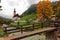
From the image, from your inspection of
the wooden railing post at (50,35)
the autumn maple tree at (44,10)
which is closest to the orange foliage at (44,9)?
the autumn maple tree at (44,10)

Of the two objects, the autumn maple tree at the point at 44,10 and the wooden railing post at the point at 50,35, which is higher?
the autumn maple tree at the point at 44,10

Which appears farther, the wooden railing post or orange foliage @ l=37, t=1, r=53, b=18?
orange foliage @ l=37, t=1, r=53, b=18

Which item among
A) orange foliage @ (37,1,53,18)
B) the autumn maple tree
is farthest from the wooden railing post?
orange foliage @ (37,1,53,18)

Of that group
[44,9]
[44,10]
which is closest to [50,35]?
[44,10]

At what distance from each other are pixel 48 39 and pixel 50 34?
0.36 metres

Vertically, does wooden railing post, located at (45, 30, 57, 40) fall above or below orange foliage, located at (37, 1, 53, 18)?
below

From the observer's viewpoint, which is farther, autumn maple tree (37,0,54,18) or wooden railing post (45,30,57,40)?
autumn maple tree (37,0,54,18)

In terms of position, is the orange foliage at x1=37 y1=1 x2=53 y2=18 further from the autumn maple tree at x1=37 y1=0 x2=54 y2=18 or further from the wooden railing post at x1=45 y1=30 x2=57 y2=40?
the wooden railing post at x1=45 y1=30 x2=57 y2=40

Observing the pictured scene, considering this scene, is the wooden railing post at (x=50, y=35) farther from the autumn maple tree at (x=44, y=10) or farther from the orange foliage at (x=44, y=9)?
the orange foliage at (x=44, y=9)

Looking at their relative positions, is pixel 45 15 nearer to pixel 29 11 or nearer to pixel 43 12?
pixel 43 12

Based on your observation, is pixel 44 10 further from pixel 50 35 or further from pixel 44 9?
pixel 50 35

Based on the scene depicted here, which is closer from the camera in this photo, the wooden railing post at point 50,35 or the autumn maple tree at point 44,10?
the wooden railing post at point 50,35

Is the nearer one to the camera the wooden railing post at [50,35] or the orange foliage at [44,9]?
the wooden railing post at [50,35]

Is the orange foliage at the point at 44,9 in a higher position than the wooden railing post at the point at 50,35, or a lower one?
higher
